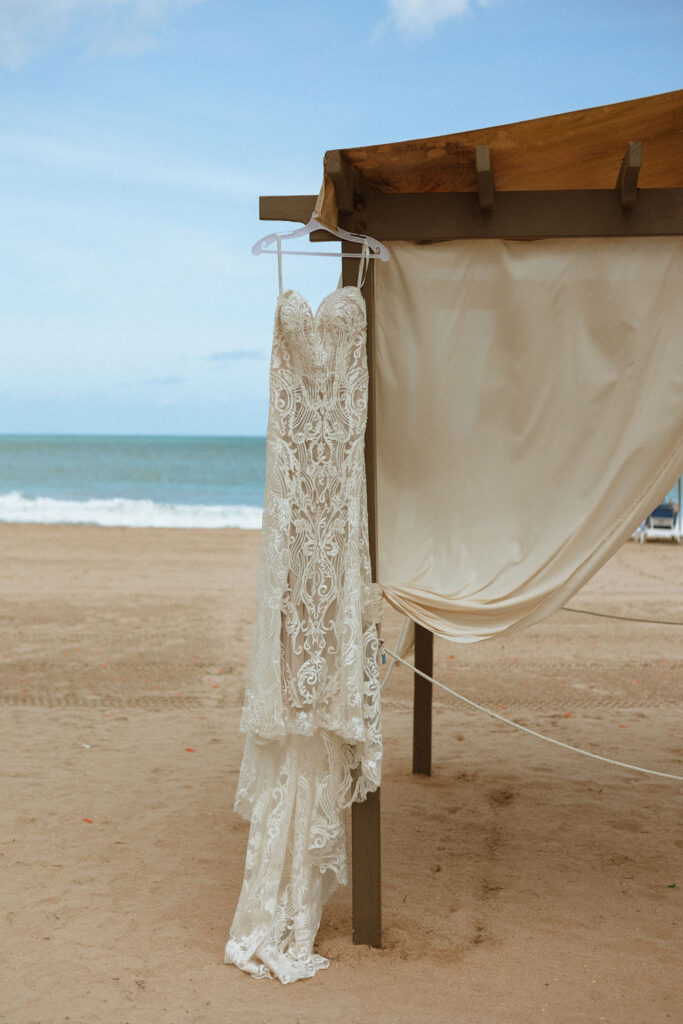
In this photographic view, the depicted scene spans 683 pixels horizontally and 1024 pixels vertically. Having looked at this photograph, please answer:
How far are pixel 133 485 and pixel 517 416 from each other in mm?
34945

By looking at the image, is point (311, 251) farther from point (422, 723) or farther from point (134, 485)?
point (134, 485)

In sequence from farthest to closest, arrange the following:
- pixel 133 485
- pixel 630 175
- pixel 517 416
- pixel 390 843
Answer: pixel 133 485 < pixel 390 843 < pixel 517 416 < pixel 630 175

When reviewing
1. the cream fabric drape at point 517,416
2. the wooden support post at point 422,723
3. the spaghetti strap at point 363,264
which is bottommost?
the wooden support post at point 422,723

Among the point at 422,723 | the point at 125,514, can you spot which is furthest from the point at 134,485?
the point at 422,723

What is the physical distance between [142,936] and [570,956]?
1.64 metres

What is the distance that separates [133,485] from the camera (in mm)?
37062

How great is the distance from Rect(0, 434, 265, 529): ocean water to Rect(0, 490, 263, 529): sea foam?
3cm

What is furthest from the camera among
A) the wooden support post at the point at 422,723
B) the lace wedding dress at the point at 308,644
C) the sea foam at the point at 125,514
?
the sea foam at the point at 125,514

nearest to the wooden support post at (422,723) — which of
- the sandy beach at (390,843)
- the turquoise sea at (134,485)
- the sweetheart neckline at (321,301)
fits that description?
the sandy beach at (390,843)

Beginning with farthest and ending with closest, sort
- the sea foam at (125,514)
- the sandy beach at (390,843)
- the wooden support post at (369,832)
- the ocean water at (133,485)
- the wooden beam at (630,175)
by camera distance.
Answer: the ocean water at (133,485), the sea foam at (125,514), the wooden support post at (369,832), the sandy beach at (390,843), the wooden beam at (630,175)

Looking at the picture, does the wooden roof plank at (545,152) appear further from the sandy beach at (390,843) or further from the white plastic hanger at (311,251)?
the sandy beach at (390,843)

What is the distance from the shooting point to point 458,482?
344cm

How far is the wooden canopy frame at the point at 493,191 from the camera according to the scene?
9.89 feet

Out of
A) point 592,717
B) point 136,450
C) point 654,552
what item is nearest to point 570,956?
point 592,717
